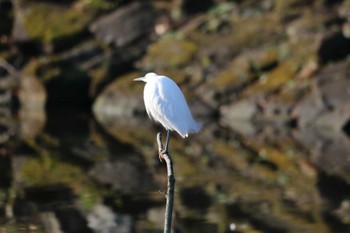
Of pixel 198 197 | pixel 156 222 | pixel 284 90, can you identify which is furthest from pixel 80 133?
pixel 156 222

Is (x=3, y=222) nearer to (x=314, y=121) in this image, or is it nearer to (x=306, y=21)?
(x=314, y=121)

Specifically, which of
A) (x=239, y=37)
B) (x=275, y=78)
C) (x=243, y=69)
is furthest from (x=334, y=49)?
(x=239, y=37)

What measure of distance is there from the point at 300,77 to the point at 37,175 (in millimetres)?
10601

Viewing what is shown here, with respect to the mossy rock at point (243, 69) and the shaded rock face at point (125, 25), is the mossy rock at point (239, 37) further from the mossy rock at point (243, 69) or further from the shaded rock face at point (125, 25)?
the shaded rock face at point (125, 25)

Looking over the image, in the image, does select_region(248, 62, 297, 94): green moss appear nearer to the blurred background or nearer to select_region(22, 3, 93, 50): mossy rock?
the blurred background

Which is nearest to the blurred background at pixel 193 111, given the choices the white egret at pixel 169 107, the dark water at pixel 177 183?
the dark water at pixel 177 183

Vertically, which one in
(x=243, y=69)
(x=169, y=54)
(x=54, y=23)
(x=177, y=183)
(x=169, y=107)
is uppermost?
(x=54, y=23)

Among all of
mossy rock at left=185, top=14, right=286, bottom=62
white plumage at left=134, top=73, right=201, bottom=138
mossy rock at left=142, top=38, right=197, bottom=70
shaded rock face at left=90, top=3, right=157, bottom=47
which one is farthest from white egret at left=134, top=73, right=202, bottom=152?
shaded rock face at left=90, top=3, right=157, bottom=47

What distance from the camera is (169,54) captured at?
2930 centimetres

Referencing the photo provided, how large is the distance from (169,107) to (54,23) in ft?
77.7

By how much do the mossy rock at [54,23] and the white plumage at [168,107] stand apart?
2204 centimetres

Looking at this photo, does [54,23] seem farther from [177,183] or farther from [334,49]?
[177,183]

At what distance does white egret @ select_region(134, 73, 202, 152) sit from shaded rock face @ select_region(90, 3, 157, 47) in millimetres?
21190

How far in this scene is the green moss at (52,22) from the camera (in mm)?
32094
